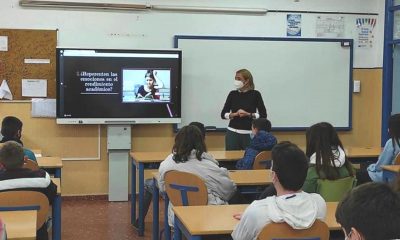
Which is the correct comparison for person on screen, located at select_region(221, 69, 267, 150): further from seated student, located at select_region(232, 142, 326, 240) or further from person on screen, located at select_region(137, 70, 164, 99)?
seated student, located at select_region(232, 142, 326, 240)

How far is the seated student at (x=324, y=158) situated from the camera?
359 cm

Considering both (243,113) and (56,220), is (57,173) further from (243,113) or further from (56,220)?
(243,113)

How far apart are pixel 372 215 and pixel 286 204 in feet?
3.63

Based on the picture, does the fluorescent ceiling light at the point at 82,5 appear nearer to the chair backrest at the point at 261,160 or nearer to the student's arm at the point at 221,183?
the chair backrest at the point at 261,160

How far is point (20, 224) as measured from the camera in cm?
282

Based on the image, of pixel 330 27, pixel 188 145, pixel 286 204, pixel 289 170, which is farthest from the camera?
pixel 330 27

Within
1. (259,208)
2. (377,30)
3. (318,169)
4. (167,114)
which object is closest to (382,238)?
(259,208)

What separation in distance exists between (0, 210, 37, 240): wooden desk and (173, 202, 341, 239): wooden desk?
756mm

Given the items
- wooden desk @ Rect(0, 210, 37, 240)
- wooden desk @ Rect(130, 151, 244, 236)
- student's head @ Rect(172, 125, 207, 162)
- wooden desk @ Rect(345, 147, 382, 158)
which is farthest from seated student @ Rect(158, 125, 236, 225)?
wooden desk @ Rect(345, 147, 382, 158)

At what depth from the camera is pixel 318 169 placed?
3600 mm

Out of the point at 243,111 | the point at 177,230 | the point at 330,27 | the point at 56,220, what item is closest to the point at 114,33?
the point at 243,111

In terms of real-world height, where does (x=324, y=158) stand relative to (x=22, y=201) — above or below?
above

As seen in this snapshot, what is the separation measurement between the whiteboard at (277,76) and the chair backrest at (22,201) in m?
3.84

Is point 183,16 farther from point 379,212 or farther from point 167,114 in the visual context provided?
point 379,212
